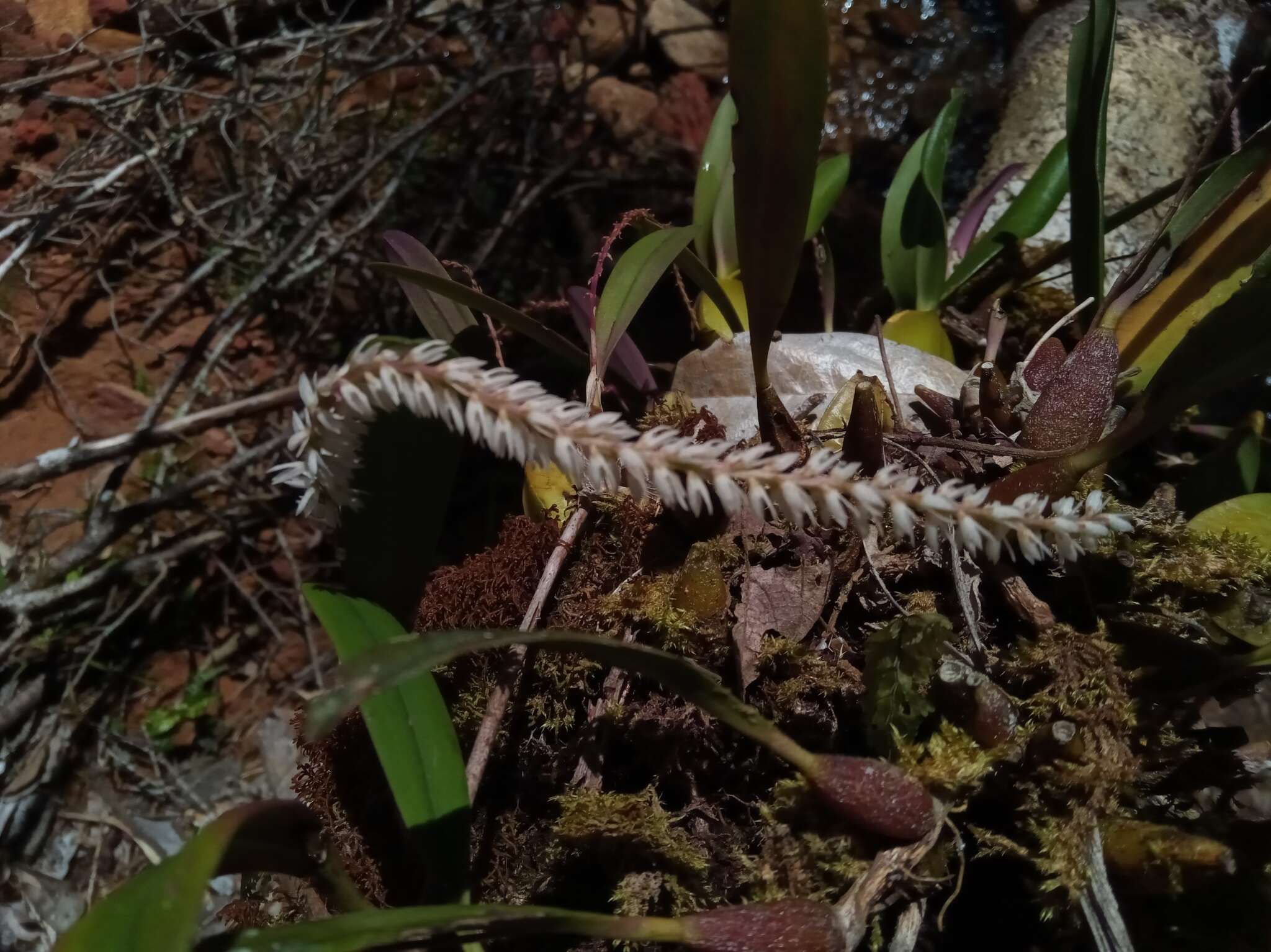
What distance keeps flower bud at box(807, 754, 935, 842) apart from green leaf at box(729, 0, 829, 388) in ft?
1.31

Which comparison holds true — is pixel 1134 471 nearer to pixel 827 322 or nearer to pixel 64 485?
pixel 827 322

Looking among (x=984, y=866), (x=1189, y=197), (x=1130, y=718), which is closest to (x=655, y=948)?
(x=984, y=866)

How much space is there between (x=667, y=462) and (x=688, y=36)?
2.21 meters

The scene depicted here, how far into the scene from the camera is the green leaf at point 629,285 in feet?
2.77

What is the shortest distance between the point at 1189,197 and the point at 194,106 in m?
1.96

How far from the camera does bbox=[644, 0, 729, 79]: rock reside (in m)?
2.24

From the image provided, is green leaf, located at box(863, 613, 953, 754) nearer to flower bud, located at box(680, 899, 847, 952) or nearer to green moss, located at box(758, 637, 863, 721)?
green moss, located at box(758, 637, 863, 721)

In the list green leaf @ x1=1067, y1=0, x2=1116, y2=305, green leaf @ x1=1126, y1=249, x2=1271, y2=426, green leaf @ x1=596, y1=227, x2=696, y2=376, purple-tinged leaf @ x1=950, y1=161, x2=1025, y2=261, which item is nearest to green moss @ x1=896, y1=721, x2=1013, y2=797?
green leaf @ x1=1126, y1=249, x2=1271, y2=426

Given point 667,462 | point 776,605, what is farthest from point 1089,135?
point 667,462

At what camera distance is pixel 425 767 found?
27.0 inches

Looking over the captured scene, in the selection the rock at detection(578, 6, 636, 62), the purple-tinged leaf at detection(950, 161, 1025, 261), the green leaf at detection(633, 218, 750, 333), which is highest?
the rock at detection(578, 6, 636, 62)

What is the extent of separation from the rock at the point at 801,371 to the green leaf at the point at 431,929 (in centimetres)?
58

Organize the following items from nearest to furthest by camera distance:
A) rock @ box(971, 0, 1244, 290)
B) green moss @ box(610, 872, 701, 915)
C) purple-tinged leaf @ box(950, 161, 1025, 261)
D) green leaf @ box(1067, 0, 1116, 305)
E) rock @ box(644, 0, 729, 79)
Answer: green moss @ box(610, 872, 701, 915)
green leaf @ box(1067, 0, 1116, 305)
purple-tinged leaf @ box(950, 161, 1025, 261)
rock @ box(971, 0, 1244, 290)
rock @ box(644, 0, 729, 79)

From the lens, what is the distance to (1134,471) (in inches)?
45.8
